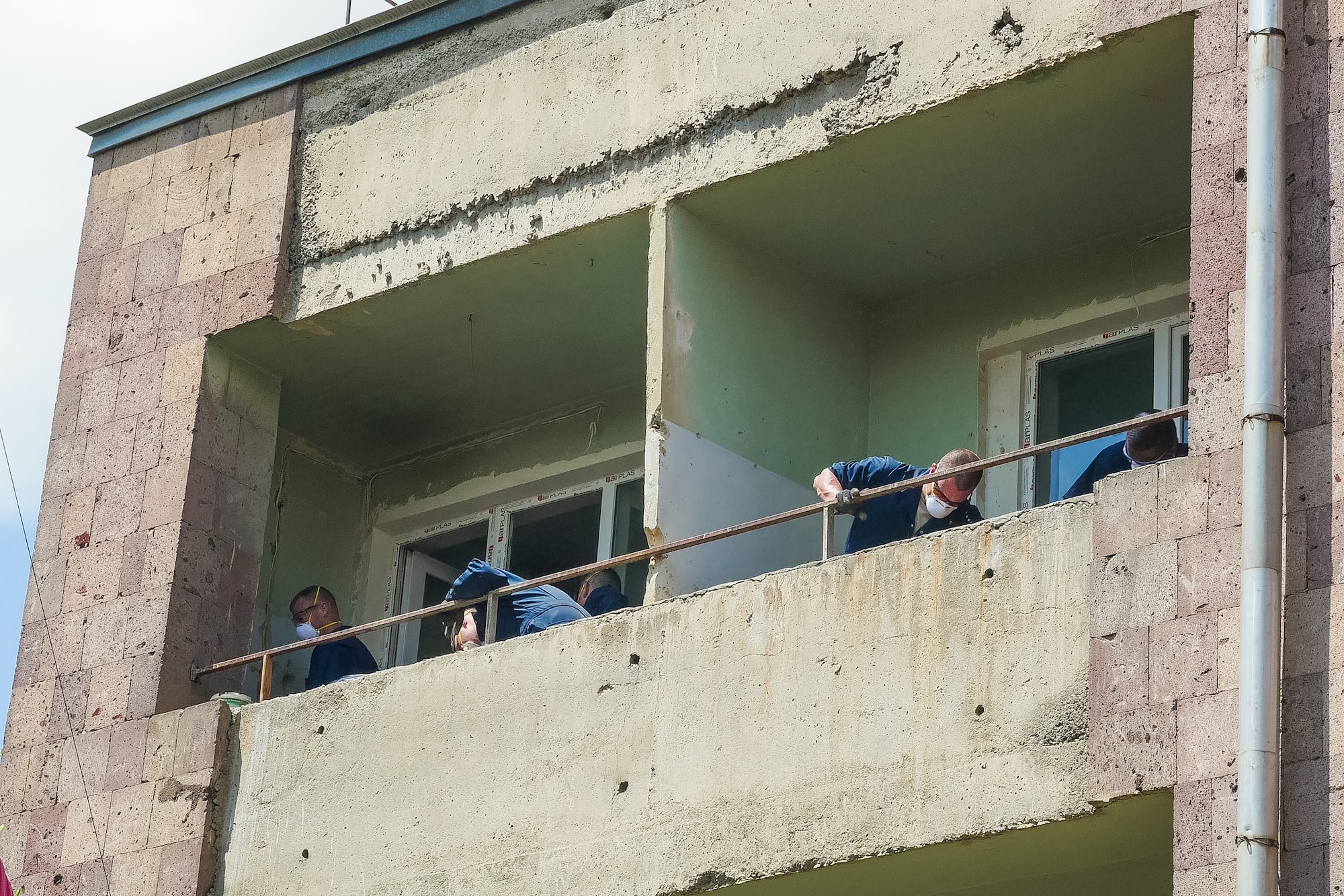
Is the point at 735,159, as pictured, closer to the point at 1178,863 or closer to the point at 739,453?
the point at 739,453

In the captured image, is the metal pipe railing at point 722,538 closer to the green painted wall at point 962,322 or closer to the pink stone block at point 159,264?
the green painted wall at point 962,322

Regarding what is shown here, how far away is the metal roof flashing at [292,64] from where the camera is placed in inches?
458

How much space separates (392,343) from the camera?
1207 centimetres

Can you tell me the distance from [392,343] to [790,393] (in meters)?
2.37

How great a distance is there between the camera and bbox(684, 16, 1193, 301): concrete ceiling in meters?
9.55

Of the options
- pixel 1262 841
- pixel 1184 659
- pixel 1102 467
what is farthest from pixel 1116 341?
pixel 1262 841

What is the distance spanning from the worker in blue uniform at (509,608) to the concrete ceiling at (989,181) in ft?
6.51

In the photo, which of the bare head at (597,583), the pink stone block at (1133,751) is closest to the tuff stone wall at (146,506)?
the bare head at (597,583)

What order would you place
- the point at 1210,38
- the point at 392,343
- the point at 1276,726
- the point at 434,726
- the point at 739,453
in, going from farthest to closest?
the point at 392,343 → the point at 739,453 → the point at 434,726 → the point at 1210,38 → the point at 1276,726

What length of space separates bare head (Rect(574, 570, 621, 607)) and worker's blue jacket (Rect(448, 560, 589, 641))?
470 millimetres

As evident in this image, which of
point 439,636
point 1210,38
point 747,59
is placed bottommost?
point 439,636

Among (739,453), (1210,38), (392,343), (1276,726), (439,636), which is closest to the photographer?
(1276,726)

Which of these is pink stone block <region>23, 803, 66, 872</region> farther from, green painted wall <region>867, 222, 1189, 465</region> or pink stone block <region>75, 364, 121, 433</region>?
green painted wall <region>867, 222, 1189, 465</region>

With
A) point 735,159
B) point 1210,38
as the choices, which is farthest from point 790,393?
point 1210,38
